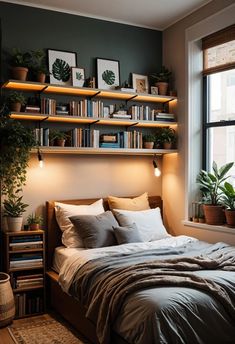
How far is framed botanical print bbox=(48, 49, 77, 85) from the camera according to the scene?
4246mm

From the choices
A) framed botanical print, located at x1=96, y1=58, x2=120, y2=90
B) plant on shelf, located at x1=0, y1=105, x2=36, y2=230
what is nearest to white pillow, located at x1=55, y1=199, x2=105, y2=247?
plant on shelf, located at x1=0, y1=105, x2=36, y2=230

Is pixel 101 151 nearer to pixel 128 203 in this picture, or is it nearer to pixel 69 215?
pixel 128 203

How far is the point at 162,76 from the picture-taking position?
4.74 metres

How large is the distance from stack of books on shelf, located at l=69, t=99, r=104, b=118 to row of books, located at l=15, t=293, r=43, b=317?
1929 millimetres

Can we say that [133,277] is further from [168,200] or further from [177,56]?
Answer: [177,56]

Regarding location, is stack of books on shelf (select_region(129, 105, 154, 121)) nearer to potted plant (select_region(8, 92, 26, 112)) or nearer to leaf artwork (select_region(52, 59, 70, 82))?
leaf artwork (select_region(52, 59, 70, 82))

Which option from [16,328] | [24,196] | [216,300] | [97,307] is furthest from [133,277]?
[24,196]

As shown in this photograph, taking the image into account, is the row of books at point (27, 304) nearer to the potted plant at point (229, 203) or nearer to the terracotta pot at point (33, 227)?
the terracotta pot at point (33, 227)

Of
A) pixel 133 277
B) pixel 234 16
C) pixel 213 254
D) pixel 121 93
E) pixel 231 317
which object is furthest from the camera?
pixel 121 93

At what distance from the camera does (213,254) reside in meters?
3.41

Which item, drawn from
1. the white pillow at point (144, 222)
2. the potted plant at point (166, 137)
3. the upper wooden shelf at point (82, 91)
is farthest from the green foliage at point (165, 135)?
the white pillow at point (144, 222)

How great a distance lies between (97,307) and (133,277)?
0.39 m

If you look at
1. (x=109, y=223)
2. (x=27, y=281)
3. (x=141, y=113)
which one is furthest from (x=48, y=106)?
(x=27, y=281)

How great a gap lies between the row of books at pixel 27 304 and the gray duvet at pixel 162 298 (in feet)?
2.75
